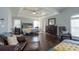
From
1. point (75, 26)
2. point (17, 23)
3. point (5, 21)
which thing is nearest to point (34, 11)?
point (17, 23)

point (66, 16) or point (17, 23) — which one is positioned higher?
point (66, 16)

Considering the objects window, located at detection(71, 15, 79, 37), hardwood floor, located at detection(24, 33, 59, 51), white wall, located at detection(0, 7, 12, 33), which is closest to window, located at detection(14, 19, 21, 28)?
white wall, located at detection(0, 7, 12, 33)

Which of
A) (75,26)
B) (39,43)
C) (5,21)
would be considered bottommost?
(39,43)

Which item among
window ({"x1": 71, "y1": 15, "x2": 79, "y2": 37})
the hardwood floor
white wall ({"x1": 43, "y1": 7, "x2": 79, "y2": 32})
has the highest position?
white wall ({"x1": 43, "y1": 7, "x2": 79, "y2": 32})

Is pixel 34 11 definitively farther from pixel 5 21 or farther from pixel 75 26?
pixel 75 26

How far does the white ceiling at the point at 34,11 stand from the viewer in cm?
231

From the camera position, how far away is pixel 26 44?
2268 millimetres

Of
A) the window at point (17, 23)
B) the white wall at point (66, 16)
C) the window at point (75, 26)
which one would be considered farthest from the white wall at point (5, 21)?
the window at point (75, 26)

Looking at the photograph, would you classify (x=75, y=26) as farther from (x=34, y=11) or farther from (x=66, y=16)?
(x=34, y=11)

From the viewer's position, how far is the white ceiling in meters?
2.31

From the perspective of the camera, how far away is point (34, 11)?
2.37 metres

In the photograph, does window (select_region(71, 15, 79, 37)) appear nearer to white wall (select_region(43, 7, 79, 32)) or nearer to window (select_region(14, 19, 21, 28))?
white wall (select_region(43, 7, 79, 32))

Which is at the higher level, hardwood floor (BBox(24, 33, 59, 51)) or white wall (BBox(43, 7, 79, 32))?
white wall (BBox(43, 7, 79, 32))
